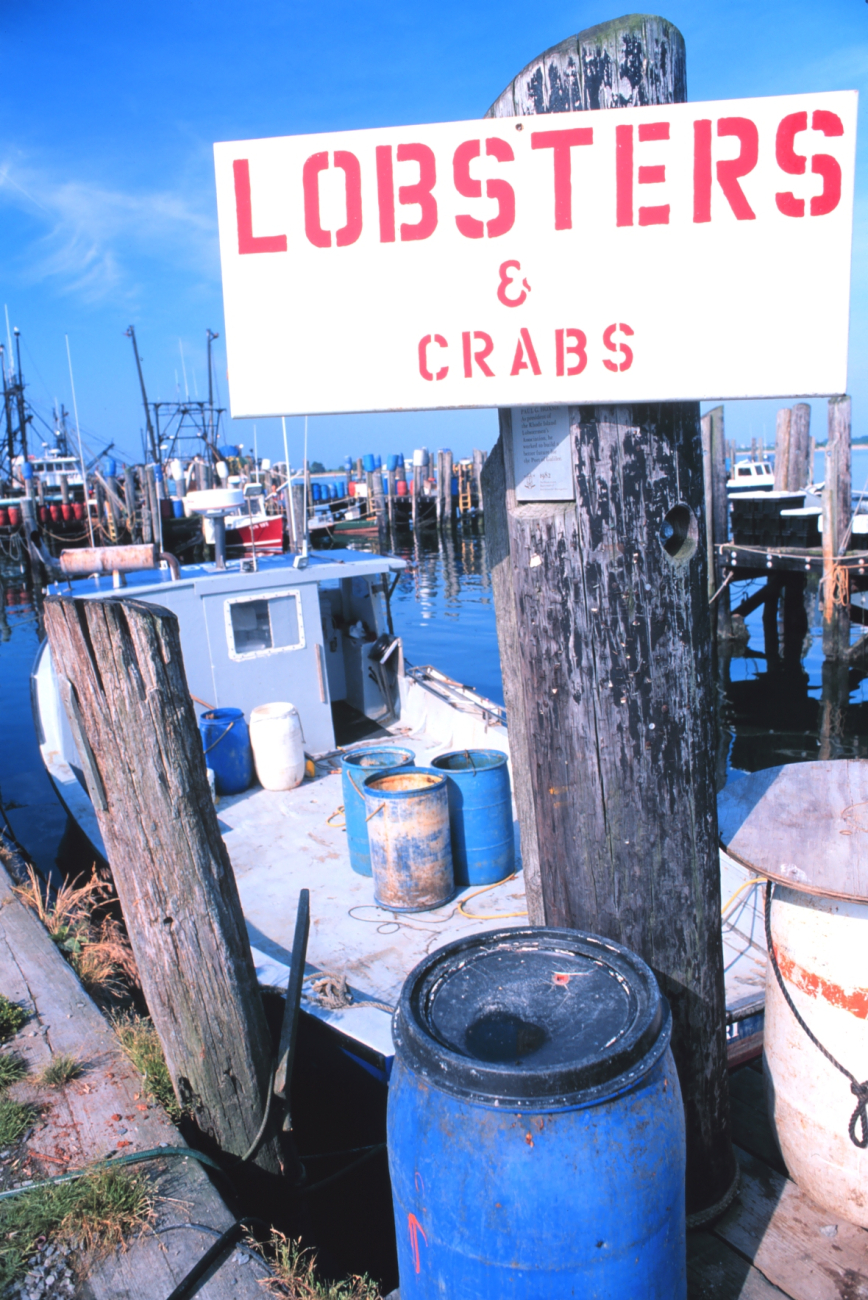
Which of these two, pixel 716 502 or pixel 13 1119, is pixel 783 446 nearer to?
pixel 716 502

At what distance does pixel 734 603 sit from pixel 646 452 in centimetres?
2450

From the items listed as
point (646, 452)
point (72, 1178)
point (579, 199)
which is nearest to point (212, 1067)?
point (72, 1178)

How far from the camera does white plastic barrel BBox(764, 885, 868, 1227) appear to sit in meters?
2.24

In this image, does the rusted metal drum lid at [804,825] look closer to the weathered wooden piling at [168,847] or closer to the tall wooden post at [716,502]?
the weathered wooden piling at [168,847]

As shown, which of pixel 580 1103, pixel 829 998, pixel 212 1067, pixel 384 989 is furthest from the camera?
pixel 384 989

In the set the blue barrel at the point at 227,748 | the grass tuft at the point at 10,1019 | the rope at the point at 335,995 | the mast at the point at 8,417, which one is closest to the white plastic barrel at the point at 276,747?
the blue barrel at the point at 227,748

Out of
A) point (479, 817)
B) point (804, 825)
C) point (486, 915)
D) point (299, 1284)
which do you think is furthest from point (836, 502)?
point (299, 1284)

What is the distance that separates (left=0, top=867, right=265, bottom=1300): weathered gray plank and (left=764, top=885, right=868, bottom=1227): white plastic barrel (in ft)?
5.25

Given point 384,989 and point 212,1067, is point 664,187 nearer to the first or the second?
point 212,1067

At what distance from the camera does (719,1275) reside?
2.17 m

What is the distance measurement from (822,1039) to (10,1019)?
319 cm

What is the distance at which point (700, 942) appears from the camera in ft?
7.30

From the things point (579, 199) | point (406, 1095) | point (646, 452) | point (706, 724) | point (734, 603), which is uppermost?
point (579, 199)

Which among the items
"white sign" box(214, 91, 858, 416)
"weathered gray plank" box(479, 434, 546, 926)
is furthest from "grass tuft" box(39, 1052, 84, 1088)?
"white sign" box(214, 91, 858, 416)
